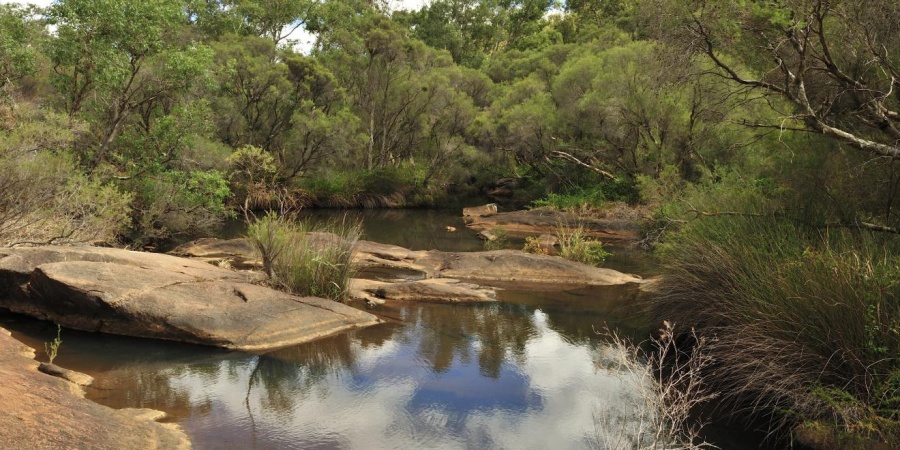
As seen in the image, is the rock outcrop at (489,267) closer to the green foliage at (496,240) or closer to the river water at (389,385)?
the river water at (389,385)

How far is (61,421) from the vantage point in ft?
15.1

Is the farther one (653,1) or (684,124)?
(684,124)

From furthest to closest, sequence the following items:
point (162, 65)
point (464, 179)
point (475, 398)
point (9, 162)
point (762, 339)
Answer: point (464, 179)
point (162, 65)
point (9, 162)
point (475, 398)
point (762, 339)

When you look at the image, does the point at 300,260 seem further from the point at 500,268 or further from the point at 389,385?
the point at 500,268

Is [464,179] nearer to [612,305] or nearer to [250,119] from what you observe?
[250,119]

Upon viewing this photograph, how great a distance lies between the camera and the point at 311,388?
691 centimetres

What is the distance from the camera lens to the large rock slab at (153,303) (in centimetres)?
809

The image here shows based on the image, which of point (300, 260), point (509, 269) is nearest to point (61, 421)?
point (300, 260)

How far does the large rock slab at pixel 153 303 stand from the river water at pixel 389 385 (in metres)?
0.23

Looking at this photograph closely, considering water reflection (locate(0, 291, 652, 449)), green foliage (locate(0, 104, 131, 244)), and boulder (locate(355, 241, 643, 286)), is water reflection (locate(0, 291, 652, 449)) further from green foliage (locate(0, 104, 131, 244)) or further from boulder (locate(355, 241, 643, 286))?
boulder (locate(355, 241, 643, 286))

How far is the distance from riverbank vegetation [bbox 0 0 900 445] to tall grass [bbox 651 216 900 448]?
0.03 m

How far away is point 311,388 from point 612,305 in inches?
278

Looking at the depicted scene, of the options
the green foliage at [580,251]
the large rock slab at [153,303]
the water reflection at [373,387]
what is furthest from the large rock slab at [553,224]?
the large rock slab at [153,303]

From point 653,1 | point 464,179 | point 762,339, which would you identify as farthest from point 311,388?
point 464,179
